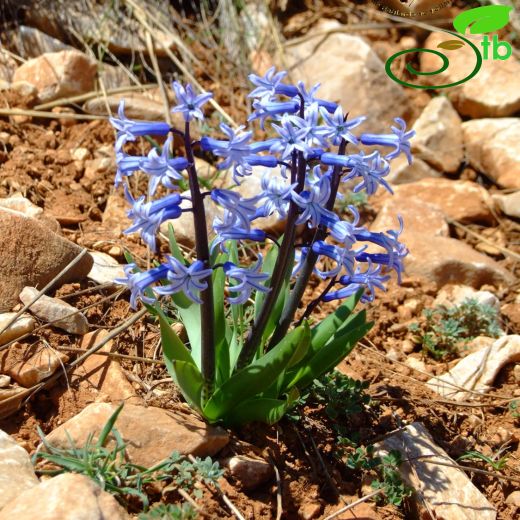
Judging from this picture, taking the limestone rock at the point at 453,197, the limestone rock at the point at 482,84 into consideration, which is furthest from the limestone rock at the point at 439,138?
the limestone rock at the point at 453,197

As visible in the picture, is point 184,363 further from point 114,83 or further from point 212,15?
point 212,15

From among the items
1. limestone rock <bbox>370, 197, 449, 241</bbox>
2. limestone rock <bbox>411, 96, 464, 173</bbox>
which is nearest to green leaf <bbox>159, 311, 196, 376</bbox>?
limestone rock <bbox>370, 197, 449, 241</bbox>

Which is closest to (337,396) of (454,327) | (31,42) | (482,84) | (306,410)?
(306,410)

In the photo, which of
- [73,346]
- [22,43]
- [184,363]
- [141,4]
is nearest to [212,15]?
[141,4]

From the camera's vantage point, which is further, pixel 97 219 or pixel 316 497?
pixel 97 219

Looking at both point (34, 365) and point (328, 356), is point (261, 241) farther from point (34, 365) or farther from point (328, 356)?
point (34, 365)

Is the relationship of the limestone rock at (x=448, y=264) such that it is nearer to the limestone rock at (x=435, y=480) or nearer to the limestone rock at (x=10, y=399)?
the limestone rock at (x=435, y=480)
